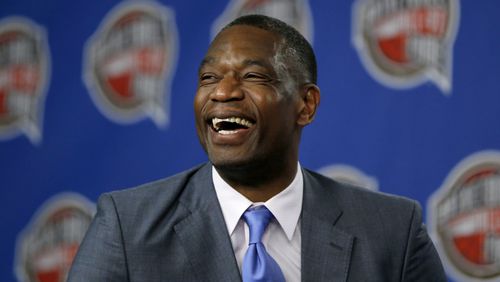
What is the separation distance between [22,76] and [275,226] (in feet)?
3.51

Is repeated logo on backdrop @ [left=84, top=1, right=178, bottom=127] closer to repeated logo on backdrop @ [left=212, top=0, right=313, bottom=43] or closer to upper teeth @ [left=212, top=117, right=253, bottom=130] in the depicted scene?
repeated logo on backdrop @ [left=212, top=0, right=313, bottom=43]

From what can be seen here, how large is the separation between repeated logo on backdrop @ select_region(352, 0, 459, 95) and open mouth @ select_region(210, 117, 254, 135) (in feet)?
2.04

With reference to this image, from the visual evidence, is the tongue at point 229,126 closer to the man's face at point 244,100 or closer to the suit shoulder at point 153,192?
the man's face at point 244,100

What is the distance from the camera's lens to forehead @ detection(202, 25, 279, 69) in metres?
1.33

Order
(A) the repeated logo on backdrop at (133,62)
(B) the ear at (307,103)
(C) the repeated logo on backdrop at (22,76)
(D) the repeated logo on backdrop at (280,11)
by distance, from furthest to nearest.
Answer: (C) the repeated logo on backdrop at (22,76), (A) the repeated logo on backdrop at (133,62), (D) the repeated logo on backdrop at (280,11), (B) the ear at (307,103)

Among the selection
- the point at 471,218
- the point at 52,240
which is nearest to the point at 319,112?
the point at 471,218

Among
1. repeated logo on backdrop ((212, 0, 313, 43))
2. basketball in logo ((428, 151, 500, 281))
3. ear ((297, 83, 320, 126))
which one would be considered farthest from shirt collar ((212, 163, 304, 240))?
repeated logo on backdrop ((212, 0, 313, 43))

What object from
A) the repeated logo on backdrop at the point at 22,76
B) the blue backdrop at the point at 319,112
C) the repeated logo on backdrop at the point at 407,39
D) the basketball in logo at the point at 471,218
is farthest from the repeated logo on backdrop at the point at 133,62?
the basketball in logo at the point at 471,218

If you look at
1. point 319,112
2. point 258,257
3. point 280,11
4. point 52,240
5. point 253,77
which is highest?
point 280,11

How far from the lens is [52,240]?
2.16 meters

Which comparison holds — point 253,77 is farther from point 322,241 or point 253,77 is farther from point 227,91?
point 322,241

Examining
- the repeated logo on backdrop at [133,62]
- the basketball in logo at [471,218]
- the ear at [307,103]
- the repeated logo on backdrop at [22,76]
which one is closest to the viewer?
the ear at [307,103]

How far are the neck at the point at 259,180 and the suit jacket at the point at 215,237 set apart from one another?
1.6 inches

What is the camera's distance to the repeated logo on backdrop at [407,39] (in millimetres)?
1813
